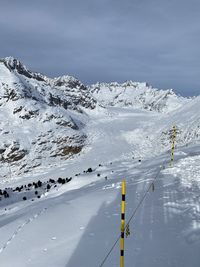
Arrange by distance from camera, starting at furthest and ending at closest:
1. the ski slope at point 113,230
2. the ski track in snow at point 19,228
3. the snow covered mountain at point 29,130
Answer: the snow covered mountain at point 29,130, the ski track in snow at point 19,228, the ski slope at point 113,230

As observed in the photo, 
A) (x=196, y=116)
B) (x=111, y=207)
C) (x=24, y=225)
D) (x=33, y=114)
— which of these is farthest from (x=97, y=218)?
(x=33, y=114)

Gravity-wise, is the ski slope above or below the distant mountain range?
below

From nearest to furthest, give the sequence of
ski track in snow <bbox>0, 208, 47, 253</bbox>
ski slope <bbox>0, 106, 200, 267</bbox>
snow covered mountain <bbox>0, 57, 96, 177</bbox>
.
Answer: ski slope <bbox>0, 106, 200, 267</bbox> → ski track in snow <bbox>0, 208, 47, 253</bbox> → snow covered mountain <bbox>0, 57, 96, 177</bbox>

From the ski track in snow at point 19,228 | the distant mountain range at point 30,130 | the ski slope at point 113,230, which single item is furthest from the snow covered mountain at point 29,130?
the ski track in snow at point 19,228

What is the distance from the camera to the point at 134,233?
442 inches

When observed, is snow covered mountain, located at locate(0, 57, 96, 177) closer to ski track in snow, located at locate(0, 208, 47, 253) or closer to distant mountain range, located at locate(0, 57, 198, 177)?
distant mountain range, located at locate(0, 57, 198, 177)

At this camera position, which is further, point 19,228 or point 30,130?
point 30,130

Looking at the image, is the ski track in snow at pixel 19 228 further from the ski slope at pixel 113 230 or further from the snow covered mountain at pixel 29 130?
the snow covered mountain at pixel 29 130

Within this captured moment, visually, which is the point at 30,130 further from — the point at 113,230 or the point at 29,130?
the point at 113,230

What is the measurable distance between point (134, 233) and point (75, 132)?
7346cm

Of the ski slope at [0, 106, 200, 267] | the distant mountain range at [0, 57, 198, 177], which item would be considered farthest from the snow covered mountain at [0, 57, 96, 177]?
the ski slope at [0, 106, 200, 267]

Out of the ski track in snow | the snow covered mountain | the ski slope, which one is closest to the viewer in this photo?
the ski slope

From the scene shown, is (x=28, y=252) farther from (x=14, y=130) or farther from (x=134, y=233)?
(x=14, y=130)

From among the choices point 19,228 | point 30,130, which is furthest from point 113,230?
point 30,130
